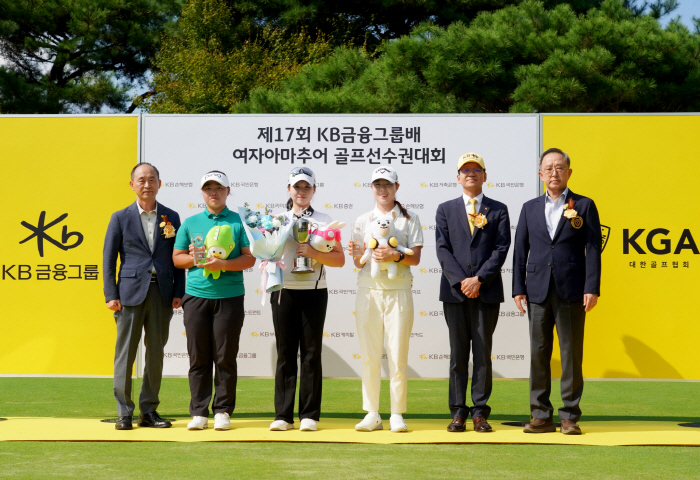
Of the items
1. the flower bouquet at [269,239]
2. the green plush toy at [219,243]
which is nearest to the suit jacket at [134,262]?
the green plush toy at [219,243]

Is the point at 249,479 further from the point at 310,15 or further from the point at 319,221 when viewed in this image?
the point at 310,15

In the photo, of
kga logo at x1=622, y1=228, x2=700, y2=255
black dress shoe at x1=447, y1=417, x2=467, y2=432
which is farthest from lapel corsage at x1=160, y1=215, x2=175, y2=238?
kga logo at x1=622, y1=228, x2=700, y2=255

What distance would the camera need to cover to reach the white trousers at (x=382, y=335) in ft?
16.0

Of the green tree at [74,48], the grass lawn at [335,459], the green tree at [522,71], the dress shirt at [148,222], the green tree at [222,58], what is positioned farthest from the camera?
the green tree at [74,48]

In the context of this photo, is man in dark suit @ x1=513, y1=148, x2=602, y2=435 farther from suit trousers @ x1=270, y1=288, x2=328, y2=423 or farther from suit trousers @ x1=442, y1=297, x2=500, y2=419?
suit trousers @ x1=270, y1=288, x2=328, y2=423

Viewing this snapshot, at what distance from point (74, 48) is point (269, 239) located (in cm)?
1309

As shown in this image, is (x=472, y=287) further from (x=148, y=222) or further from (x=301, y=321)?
(x=148, y=222)

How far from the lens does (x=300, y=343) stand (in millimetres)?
4977

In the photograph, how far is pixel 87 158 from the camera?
5836 mm

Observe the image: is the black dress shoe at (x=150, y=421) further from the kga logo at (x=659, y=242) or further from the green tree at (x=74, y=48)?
the green tree at (x=74, y=48)

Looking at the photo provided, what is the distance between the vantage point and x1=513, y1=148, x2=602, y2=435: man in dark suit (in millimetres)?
4832

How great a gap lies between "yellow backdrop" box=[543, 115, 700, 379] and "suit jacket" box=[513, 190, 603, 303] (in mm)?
854

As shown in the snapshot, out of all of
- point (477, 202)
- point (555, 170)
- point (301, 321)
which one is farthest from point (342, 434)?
point (555, 170)

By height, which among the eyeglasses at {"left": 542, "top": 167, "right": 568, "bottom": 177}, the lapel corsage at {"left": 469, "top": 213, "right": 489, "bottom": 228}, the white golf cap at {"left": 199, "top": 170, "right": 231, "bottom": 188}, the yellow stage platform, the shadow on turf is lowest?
the shadow on turf
